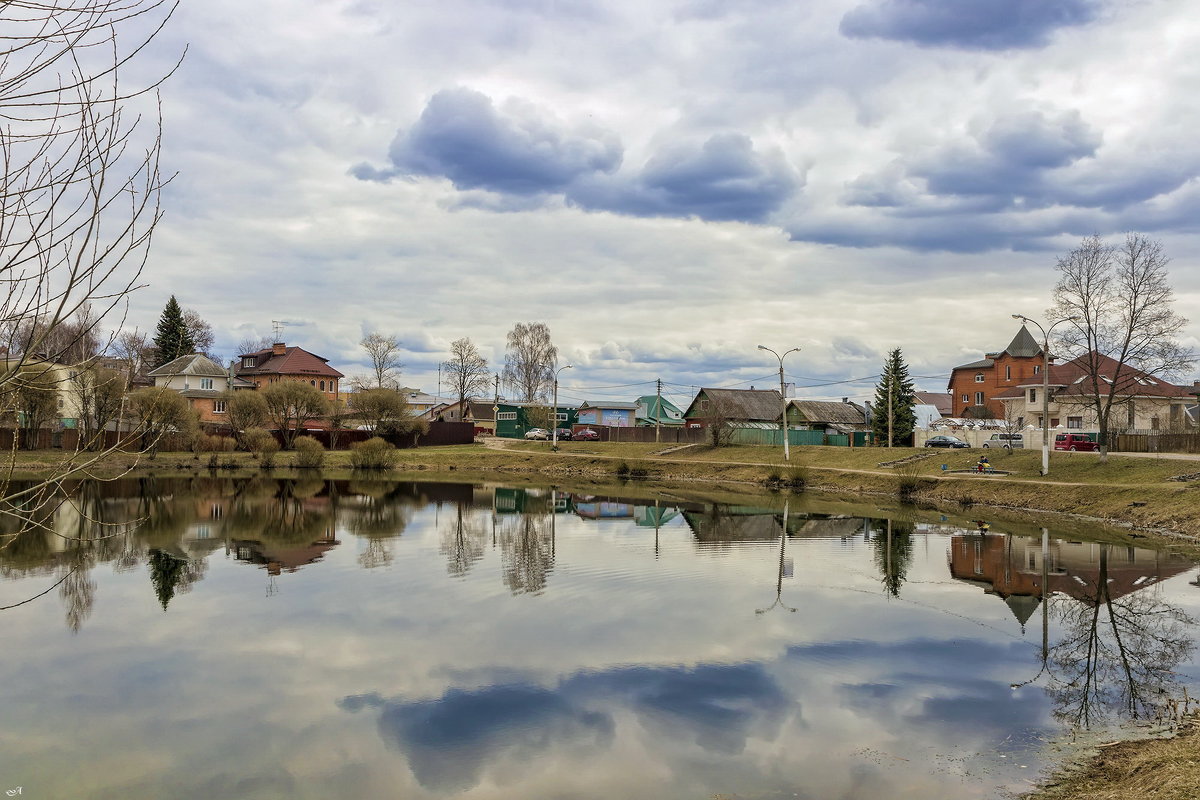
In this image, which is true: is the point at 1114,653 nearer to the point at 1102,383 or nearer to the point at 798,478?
the point at 798,478

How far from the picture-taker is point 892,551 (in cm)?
3116

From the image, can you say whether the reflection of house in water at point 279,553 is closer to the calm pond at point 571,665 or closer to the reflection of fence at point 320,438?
the calm pond at point 571,665

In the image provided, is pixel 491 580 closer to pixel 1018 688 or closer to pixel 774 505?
pixel 1018 688

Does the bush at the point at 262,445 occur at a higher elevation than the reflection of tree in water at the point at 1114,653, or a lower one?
higher

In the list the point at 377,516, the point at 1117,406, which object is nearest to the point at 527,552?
the point at 377,516

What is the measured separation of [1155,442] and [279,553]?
174 ft

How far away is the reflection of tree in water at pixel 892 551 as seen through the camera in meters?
25.4

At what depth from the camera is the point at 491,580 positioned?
24.5 m

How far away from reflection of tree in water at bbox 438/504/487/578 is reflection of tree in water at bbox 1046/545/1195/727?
1625 centimetres

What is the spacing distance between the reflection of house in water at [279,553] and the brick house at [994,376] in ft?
254

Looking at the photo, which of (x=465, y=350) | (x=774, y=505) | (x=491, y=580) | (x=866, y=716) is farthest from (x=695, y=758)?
(x=465, y=350)

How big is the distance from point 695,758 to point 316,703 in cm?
646

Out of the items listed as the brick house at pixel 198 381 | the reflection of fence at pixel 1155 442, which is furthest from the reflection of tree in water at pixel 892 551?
Answer: the brick house at pixel 198 381

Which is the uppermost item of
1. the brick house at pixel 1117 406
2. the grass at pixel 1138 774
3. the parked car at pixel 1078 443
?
the brick house at pixel 1117 406
